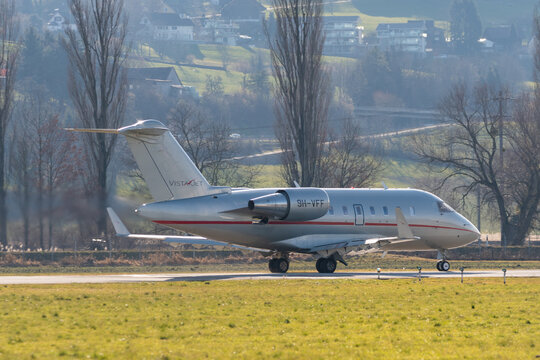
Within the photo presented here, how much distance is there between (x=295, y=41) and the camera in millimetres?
64062

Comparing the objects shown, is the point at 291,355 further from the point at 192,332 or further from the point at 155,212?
the point at 155,212

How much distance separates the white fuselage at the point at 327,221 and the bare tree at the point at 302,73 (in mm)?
18280

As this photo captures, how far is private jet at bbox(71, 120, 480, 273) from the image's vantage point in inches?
1505

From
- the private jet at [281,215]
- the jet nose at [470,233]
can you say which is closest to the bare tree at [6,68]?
the private jet at [281,215]

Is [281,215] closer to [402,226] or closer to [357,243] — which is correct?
[357,243]

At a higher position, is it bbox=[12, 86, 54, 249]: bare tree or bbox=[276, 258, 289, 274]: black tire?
bbox=[12, 86, 54, 249]: bare tree

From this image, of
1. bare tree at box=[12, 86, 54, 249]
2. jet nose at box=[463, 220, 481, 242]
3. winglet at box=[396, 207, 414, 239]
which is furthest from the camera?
bare tree at box=[12, 86, 54, 249]

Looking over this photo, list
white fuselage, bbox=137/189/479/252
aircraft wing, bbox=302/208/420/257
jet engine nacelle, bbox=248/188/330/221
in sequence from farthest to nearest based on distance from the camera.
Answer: aircraft wing, bbox=302/208/420/257
jet engine nacelle, bbox=248/188/330/221
white fuselage, bbox=137/189/479/252

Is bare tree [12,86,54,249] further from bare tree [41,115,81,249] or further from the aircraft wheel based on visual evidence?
the aircraft wheel

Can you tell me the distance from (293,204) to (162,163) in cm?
607

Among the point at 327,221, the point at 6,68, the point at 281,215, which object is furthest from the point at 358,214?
the point at 6,68

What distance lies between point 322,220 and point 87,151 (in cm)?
2826

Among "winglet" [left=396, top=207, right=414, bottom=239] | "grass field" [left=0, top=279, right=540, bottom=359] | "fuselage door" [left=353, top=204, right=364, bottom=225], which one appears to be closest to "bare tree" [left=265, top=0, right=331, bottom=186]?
"fuselage door" [left=353, top=204, right=364, bottom=225]

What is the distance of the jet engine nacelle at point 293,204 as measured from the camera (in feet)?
130
